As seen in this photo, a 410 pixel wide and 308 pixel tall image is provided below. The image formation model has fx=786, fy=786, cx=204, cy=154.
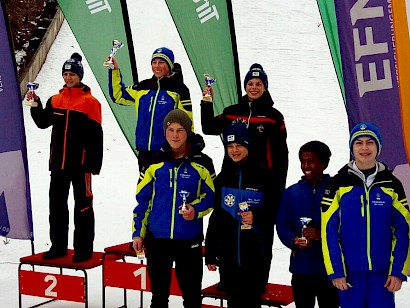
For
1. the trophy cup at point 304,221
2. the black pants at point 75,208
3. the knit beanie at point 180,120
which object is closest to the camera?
the trophy cup at point 304,221

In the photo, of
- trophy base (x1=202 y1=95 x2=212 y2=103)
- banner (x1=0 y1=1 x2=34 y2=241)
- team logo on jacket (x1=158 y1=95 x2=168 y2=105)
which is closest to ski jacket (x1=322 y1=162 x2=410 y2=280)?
trophy base (x1=202 y1=95 x2=212 y2=103)

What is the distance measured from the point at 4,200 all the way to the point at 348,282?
3.20m

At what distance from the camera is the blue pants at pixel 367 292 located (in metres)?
4.40

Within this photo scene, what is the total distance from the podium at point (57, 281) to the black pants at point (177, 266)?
997 millimetres

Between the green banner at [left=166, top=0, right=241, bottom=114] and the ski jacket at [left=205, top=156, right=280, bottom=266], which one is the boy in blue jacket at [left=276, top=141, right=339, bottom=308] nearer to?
the ski jacket at [left=205, top=156, right=280, bottom=266]

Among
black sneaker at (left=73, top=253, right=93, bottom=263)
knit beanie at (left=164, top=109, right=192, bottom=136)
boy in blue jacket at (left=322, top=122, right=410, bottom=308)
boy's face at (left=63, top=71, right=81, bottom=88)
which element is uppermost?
boy's face at (left=63, top=71, right=81, bottom=88)

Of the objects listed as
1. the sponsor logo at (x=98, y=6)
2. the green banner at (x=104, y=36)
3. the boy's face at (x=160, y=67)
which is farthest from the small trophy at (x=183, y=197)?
the sponsor logo at (x=98, y=6)

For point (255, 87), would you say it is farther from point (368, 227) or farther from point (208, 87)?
point (368, 227)

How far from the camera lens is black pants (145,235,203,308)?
5203 mm

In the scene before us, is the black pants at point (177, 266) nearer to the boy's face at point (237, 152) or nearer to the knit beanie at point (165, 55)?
the boy's face at point (237, 152)

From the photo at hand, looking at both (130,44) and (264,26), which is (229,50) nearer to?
(130,44)

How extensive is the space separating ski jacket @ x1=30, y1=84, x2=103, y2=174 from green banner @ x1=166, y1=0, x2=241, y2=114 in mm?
941

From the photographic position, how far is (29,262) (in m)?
6.26

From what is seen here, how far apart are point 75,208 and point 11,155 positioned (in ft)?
2.25
